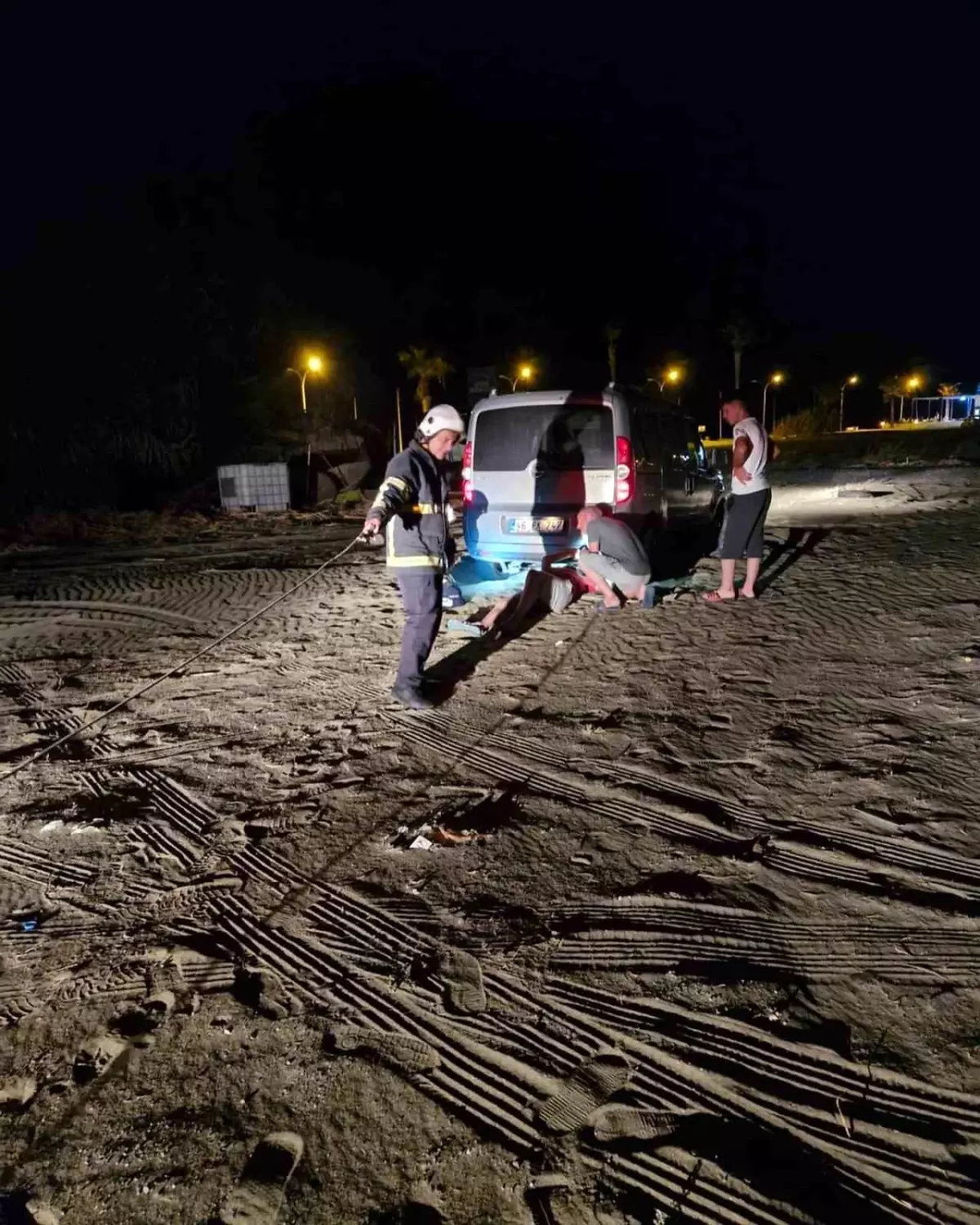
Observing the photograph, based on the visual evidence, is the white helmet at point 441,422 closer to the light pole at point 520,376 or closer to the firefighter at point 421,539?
the firefighter at point 421,539

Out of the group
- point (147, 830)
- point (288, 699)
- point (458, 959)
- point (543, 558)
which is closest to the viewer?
point (458, 959)

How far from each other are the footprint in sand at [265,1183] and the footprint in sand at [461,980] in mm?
647

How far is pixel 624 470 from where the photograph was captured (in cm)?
762

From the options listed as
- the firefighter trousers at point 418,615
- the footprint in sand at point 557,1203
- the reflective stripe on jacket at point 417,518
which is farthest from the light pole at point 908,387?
the footprint in sand at point 557,1203

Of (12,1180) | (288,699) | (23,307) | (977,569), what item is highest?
(23,307)

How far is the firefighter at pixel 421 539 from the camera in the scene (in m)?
5.20

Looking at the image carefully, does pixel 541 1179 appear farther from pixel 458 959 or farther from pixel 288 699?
pixel 288 699

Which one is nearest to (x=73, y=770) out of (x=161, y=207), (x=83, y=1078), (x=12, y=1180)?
(x=83, y=1078)

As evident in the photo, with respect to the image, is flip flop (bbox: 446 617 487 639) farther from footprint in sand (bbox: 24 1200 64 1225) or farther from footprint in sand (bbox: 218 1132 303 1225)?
footprint in sand (bbox: 24 1200 64 1225)

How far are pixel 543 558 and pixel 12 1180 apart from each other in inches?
258

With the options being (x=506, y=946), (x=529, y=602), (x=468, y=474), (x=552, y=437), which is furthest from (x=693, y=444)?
(x=506, y=946)

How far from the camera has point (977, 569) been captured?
8.48m

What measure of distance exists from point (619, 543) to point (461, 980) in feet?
16.9

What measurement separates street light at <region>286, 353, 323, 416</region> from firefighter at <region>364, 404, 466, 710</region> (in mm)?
21551
